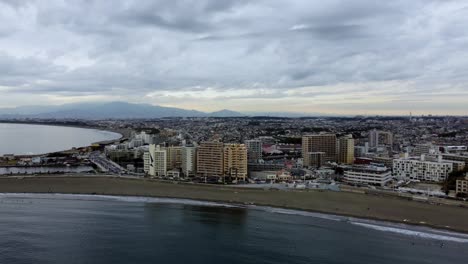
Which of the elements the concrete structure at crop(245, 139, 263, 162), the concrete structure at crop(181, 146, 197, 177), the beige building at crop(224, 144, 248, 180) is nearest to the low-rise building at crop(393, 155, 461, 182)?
the beige building at crop(224, 144, 248, 180)

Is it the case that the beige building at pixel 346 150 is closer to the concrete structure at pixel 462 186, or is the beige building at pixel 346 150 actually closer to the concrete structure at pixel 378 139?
the concrete structure at pixel 378 139

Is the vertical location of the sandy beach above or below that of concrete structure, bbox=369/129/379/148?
below

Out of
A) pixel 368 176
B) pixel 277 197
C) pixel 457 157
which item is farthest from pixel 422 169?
pixel 277 197

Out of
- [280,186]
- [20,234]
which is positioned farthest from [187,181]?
[20,234]

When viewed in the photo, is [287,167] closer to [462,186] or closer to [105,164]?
[462,186]

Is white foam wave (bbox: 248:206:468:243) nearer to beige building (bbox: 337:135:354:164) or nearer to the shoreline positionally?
the shoreline

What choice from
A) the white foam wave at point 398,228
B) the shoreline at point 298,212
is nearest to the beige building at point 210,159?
the shoreline at point 298,212
